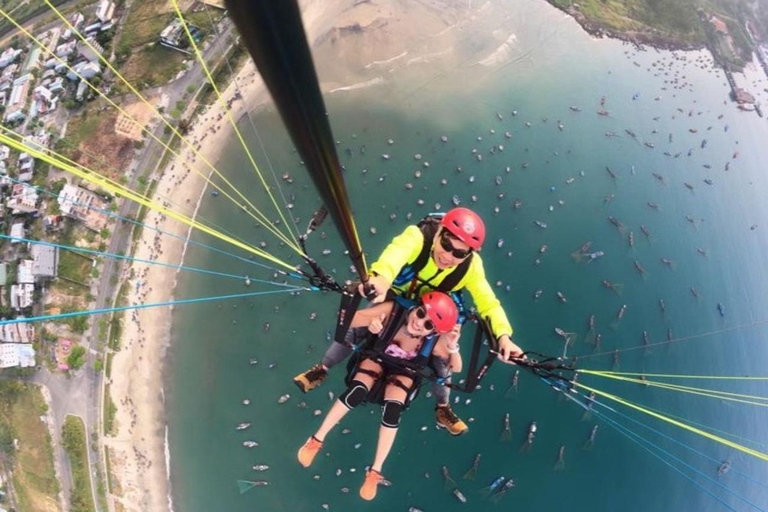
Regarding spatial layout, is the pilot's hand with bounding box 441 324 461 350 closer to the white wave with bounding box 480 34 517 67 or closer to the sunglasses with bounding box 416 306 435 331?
the sunglasses with bounding box 416 306 435 331

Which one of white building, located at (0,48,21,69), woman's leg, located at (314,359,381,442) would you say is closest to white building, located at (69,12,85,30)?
white building, located at (0,48,21,69)

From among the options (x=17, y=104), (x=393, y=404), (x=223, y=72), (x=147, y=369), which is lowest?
(x=147, y=369)

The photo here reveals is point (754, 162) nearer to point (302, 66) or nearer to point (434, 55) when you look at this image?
point (434, 55)

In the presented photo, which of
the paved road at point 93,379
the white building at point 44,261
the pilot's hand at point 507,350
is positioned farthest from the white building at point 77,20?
the pilot's hand at point 507,350

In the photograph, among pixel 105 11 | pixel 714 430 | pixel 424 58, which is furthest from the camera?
pixel 424 58

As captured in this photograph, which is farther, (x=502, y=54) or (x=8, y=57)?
(x=502, y=54)

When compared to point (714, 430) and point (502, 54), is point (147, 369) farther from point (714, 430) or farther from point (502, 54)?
point (714, 430)

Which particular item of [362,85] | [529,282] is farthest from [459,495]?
[362,85]

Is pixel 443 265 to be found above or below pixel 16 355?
above
